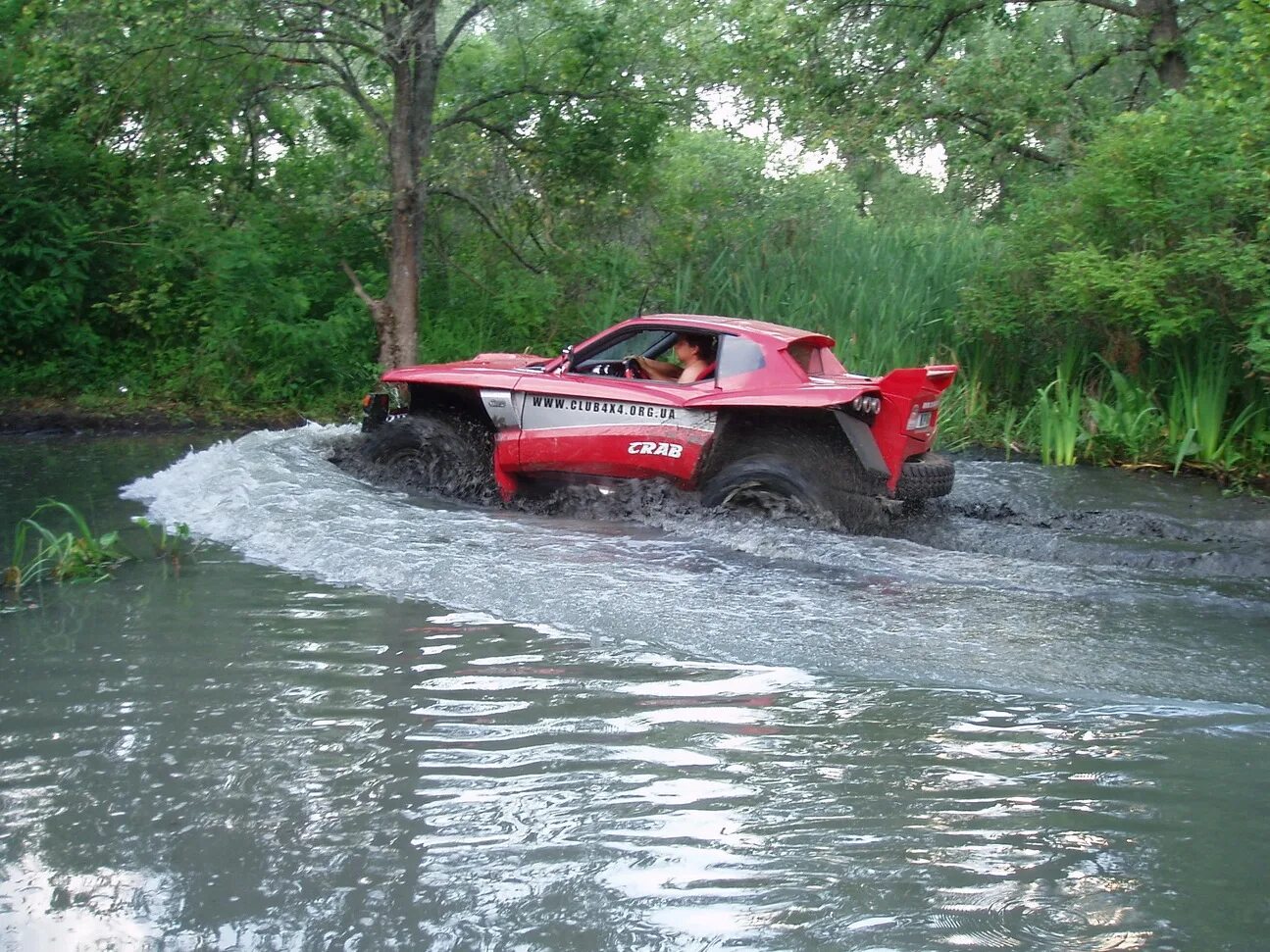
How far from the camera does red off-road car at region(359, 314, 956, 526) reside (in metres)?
7.66

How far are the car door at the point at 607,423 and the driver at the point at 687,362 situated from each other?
132 millimetres

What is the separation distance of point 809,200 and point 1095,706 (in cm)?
1276

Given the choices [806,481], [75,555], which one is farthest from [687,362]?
[75,555]

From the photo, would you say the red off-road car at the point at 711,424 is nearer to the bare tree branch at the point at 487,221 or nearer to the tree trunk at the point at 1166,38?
the bare tree branch at the point at 487,221

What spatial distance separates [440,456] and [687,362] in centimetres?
194

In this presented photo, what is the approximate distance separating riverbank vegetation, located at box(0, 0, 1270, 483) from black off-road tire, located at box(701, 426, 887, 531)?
4588mm

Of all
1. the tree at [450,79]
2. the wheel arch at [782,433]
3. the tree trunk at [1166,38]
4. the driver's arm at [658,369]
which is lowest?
the wheel arch at [782,433]

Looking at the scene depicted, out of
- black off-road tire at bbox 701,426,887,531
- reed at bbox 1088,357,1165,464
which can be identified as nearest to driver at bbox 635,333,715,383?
black off-road tire at bbox 701,426,887,531

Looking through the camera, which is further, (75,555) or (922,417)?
(922,417)

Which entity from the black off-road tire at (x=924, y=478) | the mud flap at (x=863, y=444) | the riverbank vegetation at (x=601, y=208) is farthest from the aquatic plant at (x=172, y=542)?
the riverbank vegetation at (x=601, y=208)

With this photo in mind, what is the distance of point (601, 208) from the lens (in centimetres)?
1546

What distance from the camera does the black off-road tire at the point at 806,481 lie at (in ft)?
25.2

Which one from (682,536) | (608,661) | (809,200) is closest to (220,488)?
(682,536)

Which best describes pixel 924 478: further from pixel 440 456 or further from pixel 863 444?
pixel 440 456
